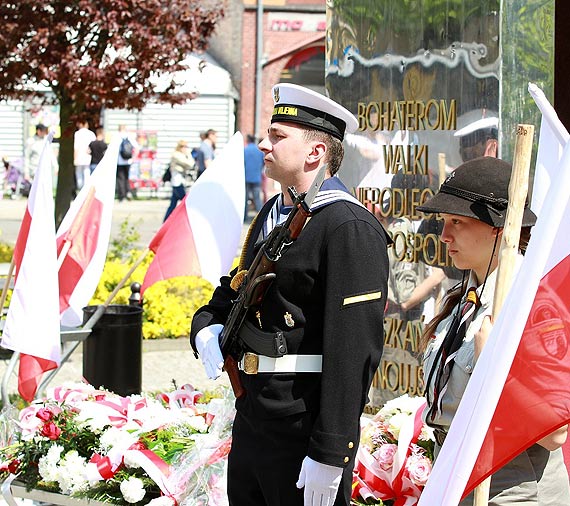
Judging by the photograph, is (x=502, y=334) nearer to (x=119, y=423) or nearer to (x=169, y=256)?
(x=119, y=423)

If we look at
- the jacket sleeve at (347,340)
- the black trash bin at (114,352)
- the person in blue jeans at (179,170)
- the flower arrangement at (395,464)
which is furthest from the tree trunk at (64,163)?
the jacket sleeve at (347,340)

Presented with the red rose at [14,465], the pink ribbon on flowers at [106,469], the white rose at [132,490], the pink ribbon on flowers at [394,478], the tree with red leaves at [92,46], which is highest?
the tree with red leaves at [92,46]

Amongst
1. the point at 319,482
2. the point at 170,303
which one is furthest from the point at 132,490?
the point at 170,303

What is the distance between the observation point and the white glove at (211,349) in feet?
11.9

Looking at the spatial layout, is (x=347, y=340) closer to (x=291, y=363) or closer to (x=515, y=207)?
(x=291, y=363)

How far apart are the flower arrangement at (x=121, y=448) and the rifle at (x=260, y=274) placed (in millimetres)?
1178

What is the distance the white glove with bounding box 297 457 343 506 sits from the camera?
3248 mm

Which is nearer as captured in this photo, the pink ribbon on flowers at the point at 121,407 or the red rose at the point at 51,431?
the red rose at the point at 51,431

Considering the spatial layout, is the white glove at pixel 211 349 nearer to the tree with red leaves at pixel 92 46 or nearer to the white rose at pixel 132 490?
the white rose at pixel 132 490

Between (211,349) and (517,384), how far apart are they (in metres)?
1.22

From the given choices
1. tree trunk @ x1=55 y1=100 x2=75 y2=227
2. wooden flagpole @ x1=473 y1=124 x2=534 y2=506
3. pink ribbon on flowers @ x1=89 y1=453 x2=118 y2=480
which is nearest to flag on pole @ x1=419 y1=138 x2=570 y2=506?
wooden flagpole @ x1=473 y1=124 x2=534 y2=506

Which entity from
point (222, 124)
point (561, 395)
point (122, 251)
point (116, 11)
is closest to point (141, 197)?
point (222, 124)

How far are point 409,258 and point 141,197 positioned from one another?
23.8 m

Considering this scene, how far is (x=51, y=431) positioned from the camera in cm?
518
